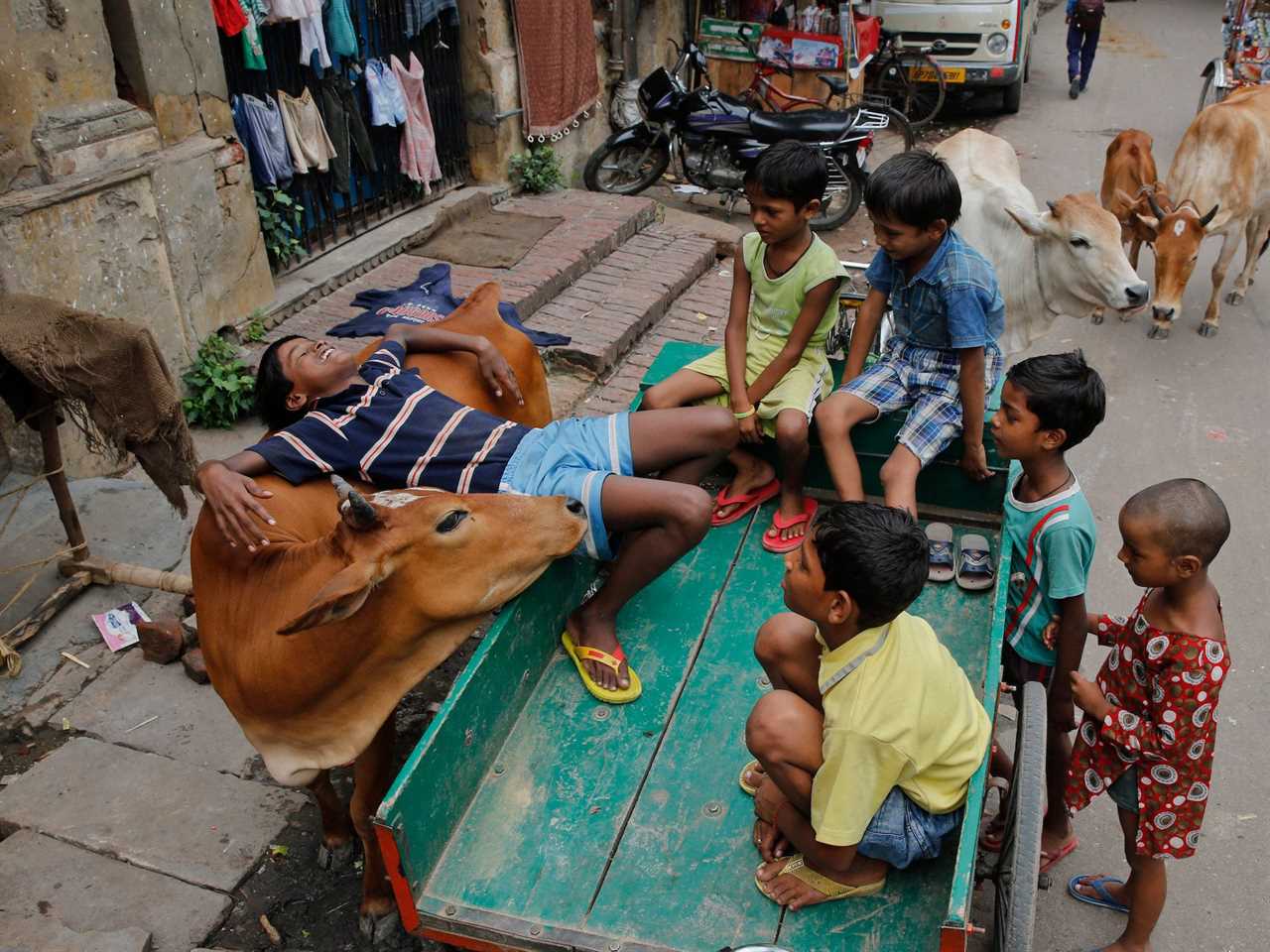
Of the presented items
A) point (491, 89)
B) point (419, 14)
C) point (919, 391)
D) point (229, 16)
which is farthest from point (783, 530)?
point (491, 89)

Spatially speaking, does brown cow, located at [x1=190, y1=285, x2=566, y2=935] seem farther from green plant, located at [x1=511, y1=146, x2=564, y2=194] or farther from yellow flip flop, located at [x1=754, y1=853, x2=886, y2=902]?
green plant, located at [x1=511, y1=146, x2=564, y2=194]

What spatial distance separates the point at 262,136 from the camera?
5.95 m

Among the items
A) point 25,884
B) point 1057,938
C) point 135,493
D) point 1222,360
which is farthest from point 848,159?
point 25,884

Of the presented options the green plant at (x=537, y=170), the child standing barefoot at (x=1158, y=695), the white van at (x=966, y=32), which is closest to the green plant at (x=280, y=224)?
→ the green plant at (x=537, y=170)

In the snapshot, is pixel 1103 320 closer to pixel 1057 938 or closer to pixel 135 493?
pixel 1057 938

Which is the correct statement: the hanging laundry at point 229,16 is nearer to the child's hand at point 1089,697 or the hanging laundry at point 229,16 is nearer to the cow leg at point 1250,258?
the child's hand at point 1089,697

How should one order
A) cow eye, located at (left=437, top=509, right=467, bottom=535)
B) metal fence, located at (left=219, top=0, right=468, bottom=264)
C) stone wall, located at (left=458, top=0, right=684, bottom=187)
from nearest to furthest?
cow eye, located at (left=437, top=509, right=467, bottom=535), metal fence, located at (left=219, top=0, right=468, bottom=264), stone wall, located at (left=458, top=0, right=684, bottom=187)

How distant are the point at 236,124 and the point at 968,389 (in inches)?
172

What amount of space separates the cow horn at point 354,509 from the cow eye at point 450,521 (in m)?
0.15

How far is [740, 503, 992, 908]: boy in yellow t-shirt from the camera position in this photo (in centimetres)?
218

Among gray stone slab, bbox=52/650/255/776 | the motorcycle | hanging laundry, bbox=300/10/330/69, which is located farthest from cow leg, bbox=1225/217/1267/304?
gray stone slab, bbox=52/650/255/776

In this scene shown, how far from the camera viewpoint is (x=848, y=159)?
8492 mm

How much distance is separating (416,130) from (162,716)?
15.7 ft

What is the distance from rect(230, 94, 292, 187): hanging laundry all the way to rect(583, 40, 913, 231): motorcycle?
10.4ft
